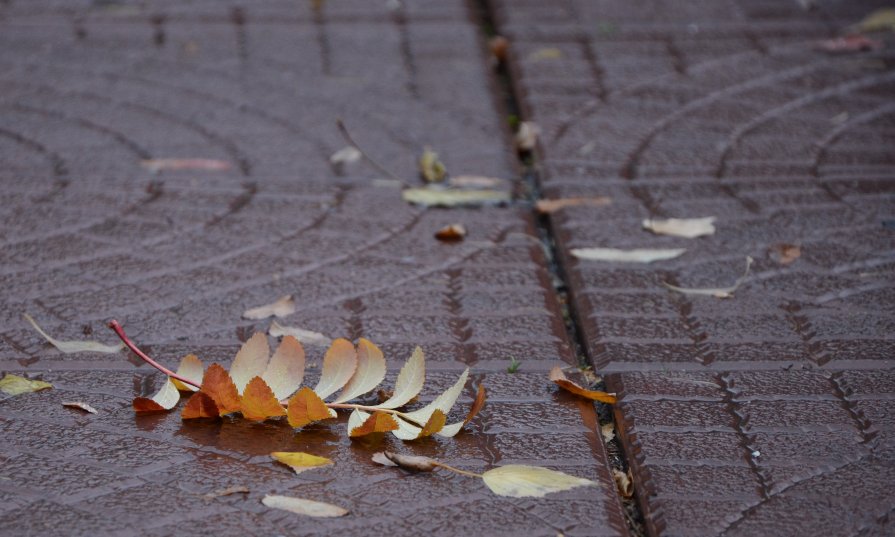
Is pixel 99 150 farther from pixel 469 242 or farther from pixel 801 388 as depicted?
pixel 801 388

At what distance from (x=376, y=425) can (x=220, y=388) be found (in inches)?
11.0

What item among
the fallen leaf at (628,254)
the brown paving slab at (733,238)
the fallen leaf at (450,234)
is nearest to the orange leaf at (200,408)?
the brown paving slab at (733,238)

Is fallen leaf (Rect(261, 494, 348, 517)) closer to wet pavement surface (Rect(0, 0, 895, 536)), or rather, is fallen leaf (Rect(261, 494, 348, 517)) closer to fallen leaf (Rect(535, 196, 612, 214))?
wet pavement surface (Rect(0, 0, 895, 536))

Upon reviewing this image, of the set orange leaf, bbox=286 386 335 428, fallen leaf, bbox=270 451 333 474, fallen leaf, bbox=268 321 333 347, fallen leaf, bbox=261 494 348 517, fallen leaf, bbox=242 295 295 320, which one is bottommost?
fallen leaf, bbox=261 494 348 517

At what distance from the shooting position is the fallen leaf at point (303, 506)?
168cm

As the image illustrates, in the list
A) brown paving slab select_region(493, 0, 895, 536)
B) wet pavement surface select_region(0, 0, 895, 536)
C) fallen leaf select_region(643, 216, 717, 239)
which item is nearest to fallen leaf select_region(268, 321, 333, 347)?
wet pavement surface select_region(0, 0, 895, 536)

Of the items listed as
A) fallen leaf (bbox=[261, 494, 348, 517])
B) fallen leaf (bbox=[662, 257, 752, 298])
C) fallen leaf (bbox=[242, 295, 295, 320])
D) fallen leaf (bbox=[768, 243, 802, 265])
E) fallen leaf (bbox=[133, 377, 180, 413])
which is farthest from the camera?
fallen leaf (bbox=[768, 243, 802, 265])

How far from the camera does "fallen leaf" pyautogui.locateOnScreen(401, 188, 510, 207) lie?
9.09ft

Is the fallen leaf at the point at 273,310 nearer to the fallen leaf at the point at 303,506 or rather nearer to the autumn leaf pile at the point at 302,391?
the autumn leaf pile at the point at 302,391

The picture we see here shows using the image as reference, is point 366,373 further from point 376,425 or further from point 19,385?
point 19,385

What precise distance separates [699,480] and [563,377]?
1.14 feet

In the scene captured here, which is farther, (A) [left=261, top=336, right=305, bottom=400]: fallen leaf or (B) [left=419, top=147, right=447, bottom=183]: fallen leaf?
(B) [left=419, top=147, right=447, bottom=183]: fallen leaf

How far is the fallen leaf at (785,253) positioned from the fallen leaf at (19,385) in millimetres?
1597

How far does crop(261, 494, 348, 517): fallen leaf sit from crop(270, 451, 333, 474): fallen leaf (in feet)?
0.26
